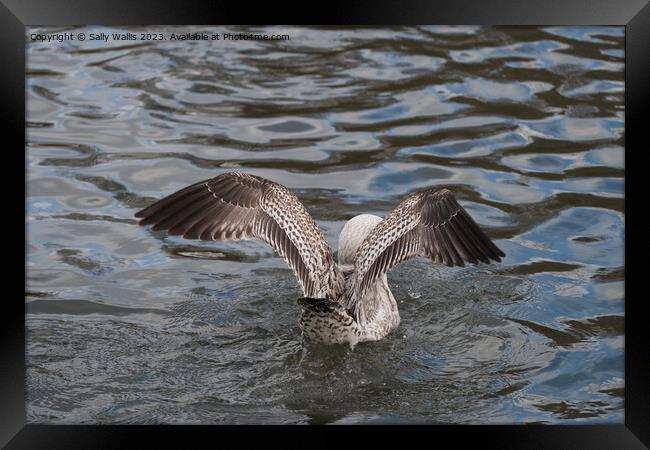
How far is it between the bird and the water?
268mm

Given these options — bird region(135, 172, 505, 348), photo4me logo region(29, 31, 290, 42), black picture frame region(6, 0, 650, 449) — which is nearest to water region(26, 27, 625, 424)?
photo4me logo region(29, 31, 290, 42)

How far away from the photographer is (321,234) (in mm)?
7762

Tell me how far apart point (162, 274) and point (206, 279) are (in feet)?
1.19

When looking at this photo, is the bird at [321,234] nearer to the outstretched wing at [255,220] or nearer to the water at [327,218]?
the outstretched wing at [255,220]

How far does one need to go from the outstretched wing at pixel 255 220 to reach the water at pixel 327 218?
585 mm

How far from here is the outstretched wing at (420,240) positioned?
7.18 meters
